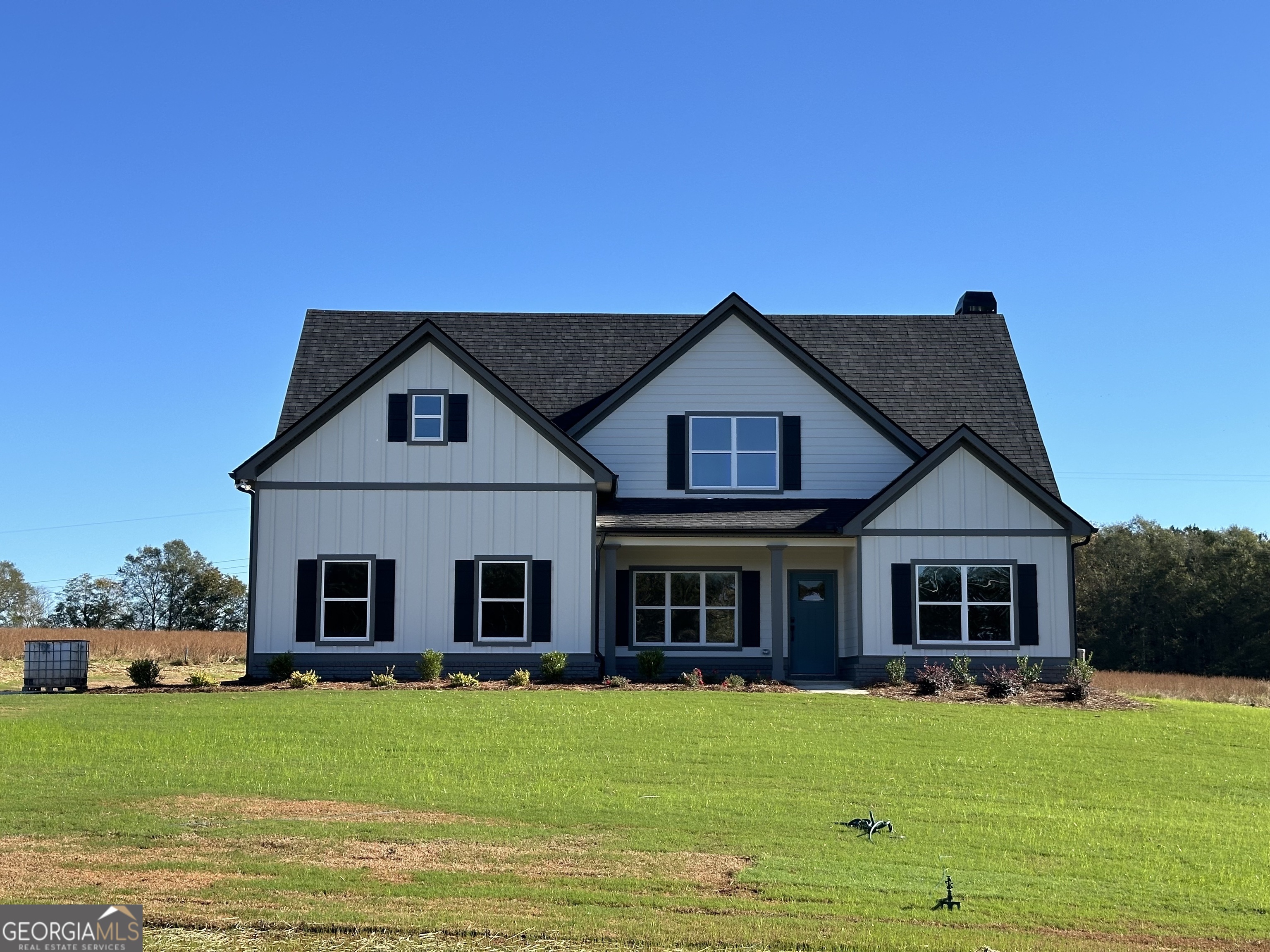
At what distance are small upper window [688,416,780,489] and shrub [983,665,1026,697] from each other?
641cm

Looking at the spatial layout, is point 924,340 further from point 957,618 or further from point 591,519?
point 591,519

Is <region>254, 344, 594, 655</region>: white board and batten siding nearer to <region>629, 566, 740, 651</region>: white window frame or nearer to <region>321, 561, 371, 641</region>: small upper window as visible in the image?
<region>321, 561, 371, 641</region>: small upper window

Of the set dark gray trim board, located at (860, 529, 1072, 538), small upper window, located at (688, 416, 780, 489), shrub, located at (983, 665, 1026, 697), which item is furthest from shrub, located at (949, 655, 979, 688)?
small upper window, located at (688, 416, 780, 489)

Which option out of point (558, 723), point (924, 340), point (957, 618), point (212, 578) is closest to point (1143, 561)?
point (924, 340)

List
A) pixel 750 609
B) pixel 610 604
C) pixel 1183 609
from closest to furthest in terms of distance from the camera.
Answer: pixel 610 604, pixel 750 609, pixel 1183 609

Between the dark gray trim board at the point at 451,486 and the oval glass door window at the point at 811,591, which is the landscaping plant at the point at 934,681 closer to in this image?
the oval glass door window at the point at 811,591

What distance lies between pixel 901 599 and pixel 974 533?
6.15 ft

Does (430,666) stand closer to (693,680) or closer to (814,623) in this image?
(693,680)

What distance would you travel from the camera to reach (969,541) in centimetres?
2631

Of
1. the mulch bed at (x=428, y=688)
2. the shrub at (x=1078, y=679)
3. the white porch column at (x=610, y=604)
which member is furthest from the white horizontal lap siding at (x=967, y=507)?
the white porch column at (x=610, y=604)

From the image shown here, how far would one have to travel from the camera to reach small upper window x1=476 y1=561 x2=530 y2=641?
26.4 meters

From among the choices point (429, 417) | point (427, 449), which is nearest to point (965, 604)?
point (427, 449)

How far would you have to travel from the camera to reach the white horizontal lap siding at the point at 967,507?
26375 mm

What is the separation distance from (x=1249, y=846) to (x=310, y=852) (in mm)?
7786
